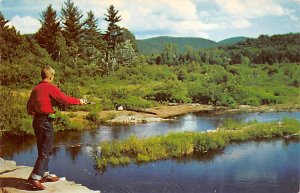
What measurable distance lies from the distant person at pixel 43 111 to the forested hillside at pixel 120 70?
4990mm

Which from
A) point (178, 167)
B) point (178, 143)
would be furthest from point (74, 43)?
point (178, 167)

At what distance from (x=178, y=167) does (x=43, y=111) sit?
3.67 meters

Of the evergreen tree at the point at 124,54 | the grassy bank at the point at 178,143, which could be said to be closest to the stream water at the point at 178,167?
the grassy bank at the point at 178,143

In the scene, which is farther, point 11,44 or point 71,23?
point 11,44

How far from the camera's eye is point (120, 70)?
12.3 m

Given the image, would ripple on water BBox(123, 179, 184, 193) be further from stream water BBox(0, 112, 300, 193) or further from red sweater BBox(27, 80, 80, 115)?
red sweater BBox(27, 80, 80, 115)

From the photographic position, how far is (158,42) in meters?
14.1

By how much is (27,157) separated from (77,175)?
5.51 ft

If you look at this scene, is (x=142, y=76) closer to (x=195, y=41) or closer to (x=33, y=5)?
(x=195, y=41)

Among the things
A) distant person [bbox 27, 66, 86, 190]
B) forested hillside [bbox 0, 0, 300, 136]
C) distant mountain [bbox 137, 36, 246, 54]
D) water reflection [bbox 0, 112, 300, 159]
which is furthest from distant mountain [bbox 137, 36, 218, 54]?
distant person [bbox 27, 66, 86, 190]

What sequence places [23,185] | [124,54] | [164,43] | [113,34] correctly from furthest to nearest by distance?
[164,43]
[124,54]
[113,34]
[23,185]

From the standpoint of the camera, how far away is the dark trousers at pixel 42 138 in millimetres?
4973

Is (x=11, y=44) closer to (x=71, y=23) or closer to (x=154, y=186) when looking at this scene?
(x=71, y=23)

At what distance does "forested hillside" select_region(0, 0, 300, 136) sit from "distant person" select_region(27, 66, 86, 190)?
4.99 metres
